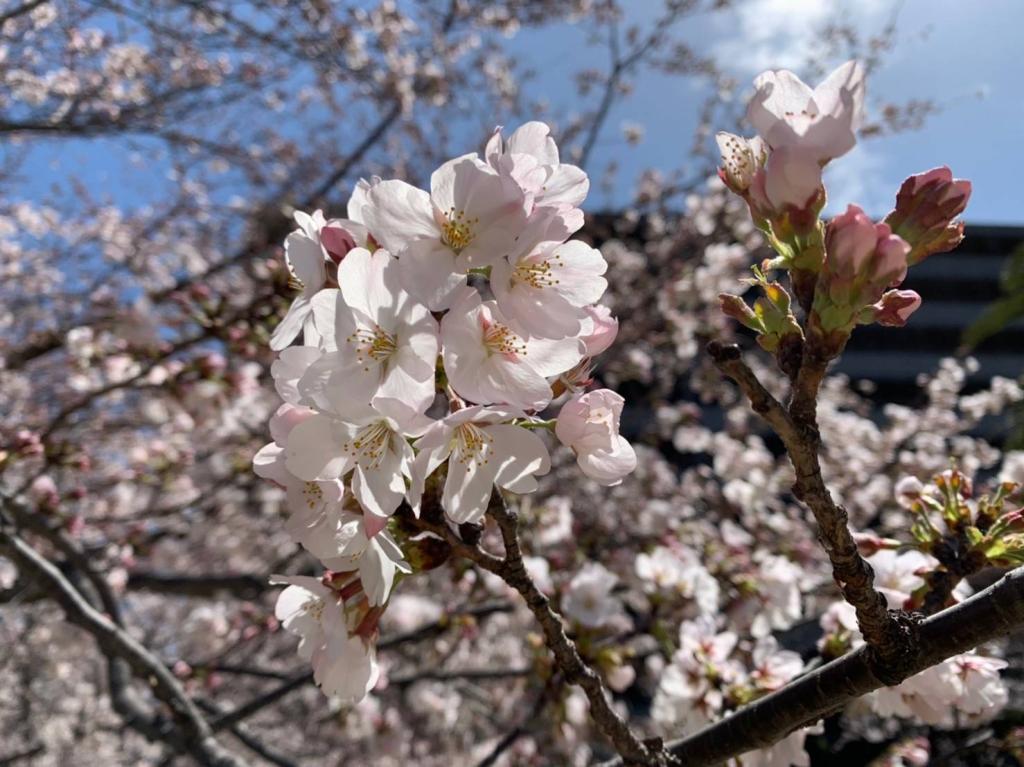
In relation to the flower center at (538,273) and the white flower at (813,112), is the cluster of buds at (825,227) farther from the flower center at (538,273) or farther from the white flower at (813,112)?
the flower center at (538,273)

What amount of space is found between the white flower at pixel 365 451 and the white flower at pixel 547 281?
17 centimetres

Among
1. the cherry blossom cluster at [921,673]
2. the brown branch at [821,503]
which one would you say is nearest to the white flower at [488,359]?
the brown branch at [821,503]

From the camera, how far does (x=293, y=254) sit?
2.85ft

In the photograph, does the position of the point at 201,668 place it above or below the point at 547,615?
below

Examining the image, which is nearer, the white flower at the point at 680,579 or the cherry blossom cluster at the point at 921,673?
the cherry blossom cluster at the point at 921,673

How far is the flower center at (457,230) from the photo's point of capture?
78 cm

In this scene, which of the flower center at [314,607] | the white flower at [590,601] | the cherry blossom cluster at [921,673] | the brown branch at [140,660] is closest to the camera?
the flower center at [314,607]

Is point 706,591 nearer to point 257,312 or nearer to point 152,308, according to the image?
point 257,312

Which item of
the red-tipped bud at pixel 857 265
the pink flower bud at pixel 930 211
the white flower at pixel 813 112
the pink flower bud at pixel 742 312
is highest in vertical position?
the white flower at pixel 813 112

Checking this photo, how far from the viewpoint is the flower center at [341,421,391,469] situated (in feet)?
2.50

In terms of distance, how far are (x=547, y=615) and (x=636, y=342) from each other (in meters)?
5.47

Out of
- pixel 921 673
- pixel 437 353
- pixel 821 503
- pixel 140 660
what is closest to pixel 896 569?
pixel 921 673

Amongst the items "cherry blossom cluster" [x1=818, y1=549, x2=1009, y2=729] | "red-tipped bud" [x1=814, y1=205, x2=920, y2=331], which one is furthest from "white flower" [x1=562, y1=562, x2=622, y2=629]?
"red-tipped bud" [x1=814, y1=205, x2=920, y2=331]

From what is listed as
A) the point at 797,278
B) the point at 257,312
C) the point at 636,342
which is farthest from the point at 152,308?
the point at 636,342
